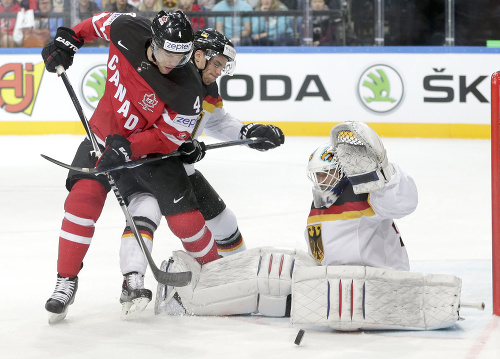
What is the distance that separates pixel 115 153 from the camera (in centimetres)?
281

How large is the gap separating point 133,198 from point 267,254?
1.61 feet

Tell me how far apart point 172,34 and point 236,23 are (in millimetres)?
5373

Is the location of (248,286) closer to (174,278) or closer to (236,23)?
(174,278)

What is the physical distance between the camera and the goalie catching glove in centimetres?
263

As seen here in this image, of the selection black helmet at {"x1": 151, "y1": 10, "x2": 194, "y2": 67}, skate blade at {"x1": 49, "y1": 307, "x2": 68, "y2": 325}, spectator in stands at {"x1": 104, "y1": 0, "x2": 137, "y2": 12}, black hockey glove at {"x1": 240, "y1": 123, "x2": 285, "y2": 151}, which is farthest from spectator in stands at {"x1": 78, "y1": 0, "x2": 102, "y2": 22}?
skate blade at {"x1": 49, "y1": 307, "x2": 68, "y2": 325}

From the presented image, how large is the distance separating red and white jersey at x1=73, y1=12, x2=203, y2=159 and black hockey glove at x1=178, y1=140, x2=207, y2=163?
11cm

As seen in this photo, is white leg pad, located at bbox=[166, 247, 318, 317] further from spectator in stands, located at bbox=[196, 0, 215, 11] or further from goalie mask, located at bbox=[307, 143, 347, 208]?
spectator in stands, located at bbox=[196, 0, 215, 11]

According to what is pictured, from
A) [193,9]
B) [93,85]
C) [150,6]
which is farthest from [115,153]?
[150,6]

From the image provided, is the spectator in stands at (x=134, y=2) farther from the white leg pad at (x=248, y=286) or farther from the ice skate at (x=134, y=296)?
the ice skate at (x=134, y=296)

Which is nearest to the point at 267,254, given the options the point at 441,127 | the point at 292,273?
the point at 292,273

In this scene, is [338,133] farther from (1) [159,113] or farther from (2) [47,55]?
(2) [47,55]

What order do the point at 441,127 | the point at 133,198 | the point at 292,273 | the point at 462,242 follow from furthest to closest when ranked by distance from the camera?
the point at 441,127, the point at 462,242, the point at 133,198, the point at 292,273

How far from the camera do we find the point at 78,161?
3016 millimetres

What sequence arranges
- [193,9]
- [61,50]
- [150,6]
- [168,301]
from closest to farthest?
[168,301] < [61,50] < [193,9] < [150,6]
